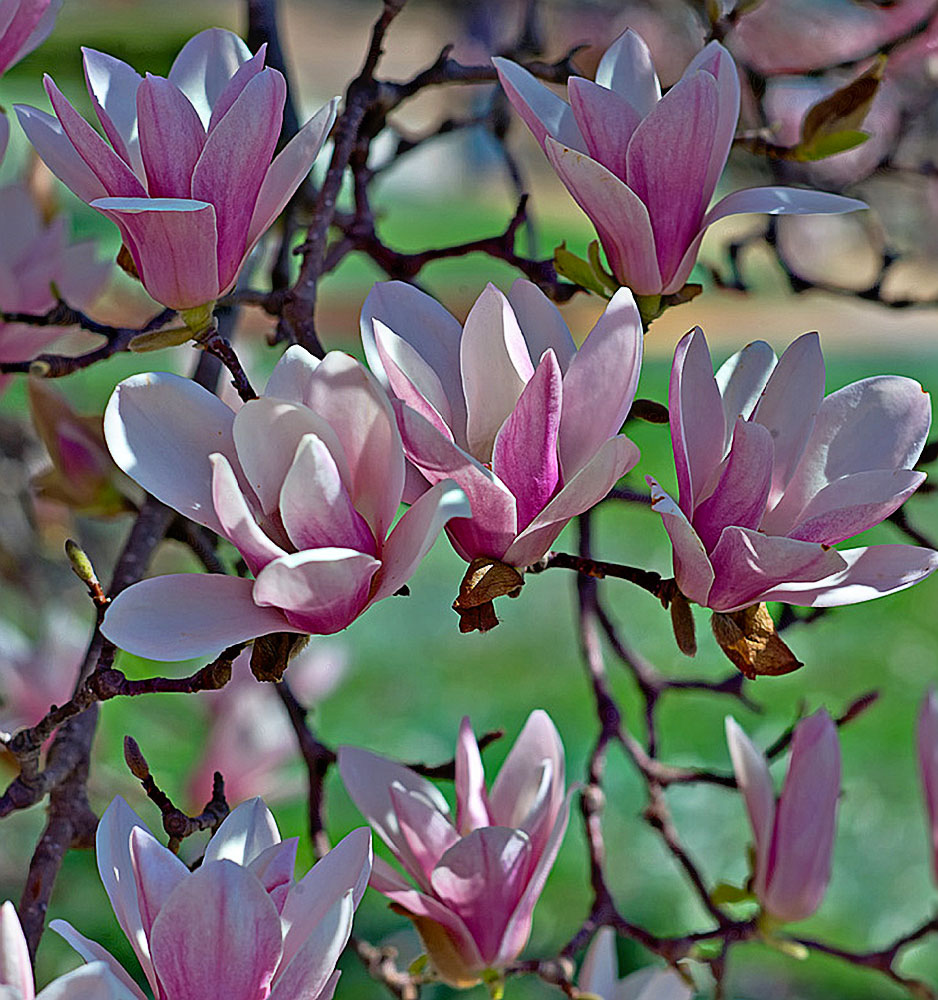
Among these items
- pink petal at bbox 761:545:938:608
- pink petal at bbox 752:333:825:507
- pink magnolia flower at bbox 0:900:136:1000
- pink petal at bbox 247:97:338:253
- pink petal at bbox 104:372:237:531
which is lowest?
pink magnolia flower at bbox 0:900:136:1000

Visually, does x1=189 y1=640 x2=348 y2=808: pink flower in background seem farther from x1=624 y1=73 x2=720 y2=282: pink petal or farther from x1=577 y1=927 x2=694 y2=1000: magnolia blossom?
x1=624 y1=73 x2=720 y2=282: pink petal

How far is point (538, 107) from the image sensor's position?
38 cm

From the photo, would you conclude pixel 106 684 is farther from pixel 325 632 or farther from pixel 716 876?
pixel 716 876

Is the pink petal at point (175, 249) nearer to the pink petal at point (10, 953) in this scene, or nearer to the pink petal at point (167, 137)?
the pink petal at point (167, 137)

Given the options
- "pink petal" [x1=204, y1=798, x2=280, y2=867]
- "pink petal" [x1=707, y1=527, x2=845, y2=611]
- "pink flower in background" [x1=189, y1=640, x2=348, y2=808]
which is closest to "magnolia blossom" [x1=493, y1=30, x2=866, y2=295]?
"pink petal" [x1=707, y1=527, x2=845, y2=611]

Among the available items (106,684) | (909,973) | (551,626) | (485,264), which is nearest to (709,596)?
(106,684)

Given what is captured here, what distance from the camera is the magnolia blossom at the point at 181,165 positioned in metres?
0.33

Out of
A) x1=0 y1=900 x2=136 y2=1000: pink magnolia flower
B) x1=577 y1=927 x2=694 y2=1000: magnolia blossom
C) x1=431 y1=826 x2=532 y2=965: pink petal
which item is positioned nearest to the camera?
x1=0 y1=900 x2=136 y2=1000: pink magnolia flower

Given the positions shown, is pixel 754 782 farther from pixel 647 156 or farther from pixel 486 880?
pixel 647 156

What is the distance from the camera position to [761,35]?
97.4 inches

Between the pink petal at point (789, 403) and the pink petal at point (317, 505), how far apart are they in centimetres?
12

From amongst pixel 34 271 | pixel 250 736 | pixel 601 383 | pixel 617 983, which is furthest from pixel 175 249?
pixel 250 736

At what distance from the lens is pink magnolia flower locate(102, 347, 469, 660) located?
295 millimetres

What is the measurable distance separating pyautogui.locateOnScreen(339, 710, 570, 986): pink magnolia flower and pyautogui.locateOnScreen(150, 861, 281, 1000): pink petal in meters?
0.10
